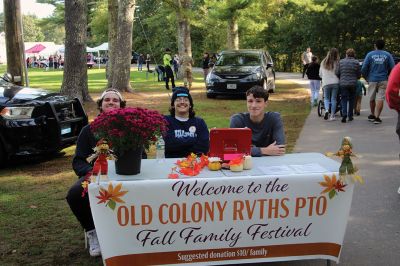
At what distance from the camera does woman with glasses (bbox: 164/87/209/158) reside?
5184mm

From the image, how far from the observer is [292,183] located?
3.71 metres

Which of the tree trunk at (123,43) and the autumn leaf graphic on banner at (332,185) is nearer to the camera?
the autumn leaf graphic on banner at (332,185)

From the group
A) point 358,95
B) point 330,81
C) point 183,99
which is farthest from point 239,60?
point 183,99

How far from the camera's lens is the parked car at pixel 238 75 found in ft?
57.4

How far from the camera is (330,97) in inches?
496

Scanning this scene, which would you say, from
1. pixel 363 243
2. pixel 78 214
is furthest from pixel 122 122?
pixel 363 243

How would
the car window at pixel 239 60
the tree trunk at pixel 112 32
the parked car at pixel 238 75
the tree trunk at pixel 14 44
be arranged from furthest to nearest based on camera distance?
1. the tree trunk at pixel 112 32
2. the car window at pixel 239 60
3. the parked car at pixel 238 75
4. the tree trunk at pixel 14 44

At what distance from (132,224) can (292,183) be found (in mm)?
1232

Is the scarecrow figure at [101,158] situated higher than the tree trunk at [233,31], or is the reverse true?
the tree trunk at [233,31]

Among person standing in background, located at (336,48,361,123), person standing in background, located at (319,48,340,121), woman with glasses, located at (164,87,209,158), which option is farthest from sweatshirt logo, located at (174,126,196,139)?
person standing in background, located at (319,48,340,121)

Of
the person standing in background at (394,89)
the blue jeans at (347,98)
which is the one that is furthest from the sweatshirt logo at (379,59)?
the person standing in background at (394,89)

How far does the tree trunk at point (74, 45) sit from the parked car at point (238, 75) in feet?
17.9

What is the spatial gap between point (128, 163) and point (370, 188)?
13.0 feet

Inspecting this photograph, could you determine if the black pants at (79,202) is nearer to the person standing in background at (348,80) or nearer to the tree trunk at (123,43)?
the person standing in background at (348,80)
